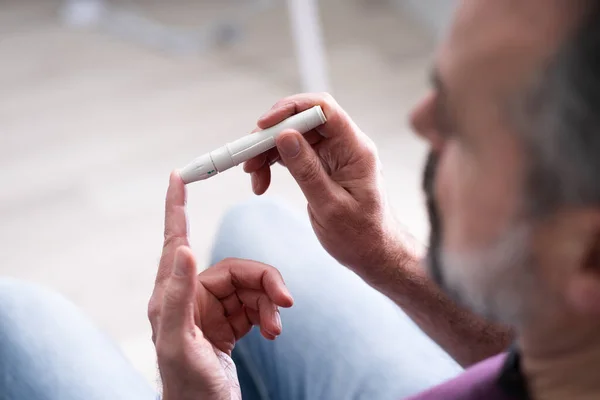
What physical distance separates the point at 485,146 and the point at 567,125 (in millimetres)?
70

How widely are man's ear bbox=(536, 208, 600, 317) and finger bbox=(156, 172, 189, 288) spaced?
1.17ft

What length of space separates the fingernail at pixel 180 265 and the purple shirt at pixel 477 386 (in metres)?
0.24

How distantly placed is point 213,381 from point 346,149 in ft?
→ 0.95

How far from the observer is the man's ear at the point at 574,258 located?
0.50m

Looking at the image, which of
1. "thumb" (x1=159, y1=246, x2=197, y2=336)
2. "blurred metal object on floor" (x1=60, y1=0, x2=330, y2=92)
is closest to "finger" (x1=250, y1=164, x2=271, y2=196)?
"thumb" (x1=159, y1=246, x2=197, y2=336)

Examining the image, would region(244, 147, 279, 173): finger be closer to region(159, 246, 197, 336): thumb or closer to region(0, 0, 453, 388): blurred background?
region(159, 246, 197, 336): thumb

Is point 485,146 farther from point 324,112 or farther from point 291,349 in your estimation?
point 291,349

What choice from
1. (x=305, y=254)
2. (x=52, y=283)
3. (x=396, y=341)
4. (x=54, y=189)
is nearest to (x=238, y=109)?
(x=54, y=189)

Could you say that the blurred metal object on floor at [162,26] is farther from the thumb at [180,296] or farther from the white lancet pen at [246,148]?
the thumb at [180,296]

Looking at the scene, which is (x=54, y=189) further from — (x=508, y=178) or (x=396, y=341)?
(x=508, y=178)


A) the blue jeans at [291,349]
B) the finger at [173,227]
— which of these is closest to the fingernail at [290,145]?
the finger at [173,227]

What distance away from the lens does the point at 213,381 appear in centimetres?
68

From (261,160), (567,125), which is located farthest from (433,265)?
(261,160)

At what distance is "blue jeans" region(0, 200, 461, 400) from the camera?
840 mm
